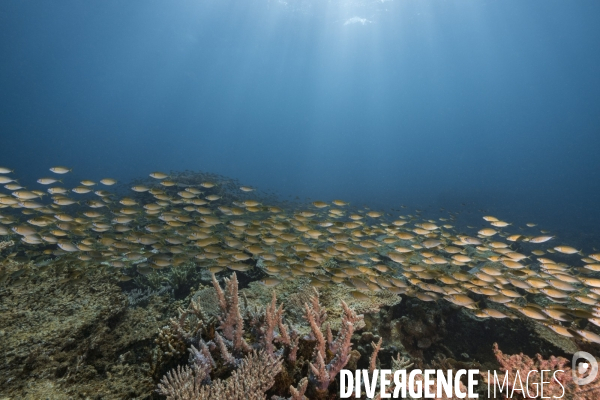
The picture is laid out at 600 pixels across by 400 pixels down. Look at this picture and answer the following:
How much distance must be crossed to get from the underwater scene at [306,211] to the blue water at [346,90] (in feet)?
3.35

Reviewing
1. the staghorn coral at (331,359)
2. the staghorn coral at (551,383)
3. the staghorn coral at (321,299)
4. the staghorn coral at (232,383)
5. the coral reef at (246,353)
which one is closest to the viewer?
the staghorn coral at (232,383)

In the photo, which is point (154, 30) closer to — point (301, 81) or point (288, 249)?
point (301, 81)

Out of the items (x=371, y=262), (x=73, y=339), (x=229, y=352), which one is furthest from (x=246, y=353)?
(x=371, y=262)

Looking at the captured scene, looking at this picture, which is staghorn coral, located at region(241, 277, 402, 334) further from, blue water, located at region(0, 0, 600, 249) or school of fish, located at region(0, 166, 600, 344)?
blue water, located at region(0, 0, 600, 249)

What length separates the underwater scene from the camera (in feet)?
12.1

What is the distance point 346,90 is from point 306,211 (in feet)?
463

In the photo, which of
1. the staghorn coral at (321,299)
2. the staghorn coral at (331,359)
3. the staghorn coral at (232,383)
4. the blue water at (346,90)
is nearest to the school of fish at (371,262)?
the staghorn coral at (321,299)

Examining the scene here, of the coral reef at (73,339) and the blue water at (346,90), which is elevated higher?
the blue water at (346,90)

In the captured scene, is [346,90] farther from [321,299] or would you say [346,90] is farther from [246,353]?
[246,353]

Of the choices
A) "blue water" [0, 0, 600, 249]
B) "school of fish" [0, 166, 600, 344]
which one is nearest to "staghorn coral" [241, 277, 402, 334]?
"school of fish" [0, 166, 600, 344]

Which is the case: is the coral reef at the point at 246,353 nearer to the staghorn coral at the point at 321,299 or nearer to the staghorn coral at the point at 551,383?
the staghorn coral at the point at 321,299

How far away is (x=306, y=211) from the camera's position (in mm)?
9414

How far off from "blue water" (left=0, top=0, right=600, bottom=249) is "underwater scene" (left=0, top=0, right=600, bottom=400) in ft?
3.35

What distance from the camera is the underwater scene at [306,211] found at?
3689mm
